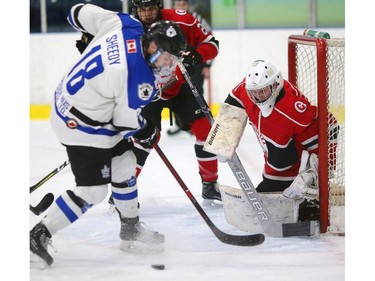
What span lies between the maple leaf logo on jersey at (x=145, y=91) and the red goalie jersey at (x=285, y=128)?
649 mm

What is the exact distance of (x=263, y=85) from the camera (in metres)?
2.85

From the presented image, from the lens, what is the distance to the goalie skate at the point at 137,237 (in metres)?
2.83

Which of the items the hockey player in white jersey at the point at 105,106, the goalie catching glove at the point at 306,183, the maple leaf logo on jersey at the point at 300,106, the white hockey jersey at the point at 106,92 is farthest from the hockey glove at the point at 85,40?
the goalie catching glove at the point at 306,183

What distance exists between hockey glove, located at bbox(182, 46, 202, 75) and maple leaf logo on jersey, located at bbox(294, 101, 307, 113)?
0.57 meters

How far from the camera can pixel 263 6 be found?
6.54m

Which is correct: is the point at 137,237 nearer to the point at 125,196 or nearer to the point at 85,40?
the point at 125,196

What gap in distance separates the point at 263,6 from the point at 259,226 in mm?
3864

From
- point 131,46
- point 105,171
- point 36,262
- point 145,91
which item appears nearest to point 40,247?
point 36,262

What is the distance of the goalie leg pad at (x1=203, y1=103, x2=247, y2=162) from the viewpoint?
2.95 m

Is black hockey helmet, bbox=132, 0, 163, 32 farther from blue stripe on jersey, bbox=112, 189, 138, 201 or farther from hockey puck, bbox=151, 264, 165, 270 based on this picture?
hockey puck, bbox=151, 264, 165, 270

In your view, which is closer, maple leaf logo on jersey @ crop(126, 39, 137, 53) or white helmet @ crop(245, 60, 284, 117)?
maple leaf logo on jersey @ crop(126, 39, 137, 53)

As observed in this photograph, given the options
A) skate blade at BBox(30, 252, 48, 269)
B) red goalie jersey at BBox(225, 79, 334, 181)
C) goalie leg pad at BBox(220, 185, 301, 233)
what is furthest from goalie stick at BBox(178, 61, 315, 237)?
skate blade at BBox(30, 252, 48, 269)

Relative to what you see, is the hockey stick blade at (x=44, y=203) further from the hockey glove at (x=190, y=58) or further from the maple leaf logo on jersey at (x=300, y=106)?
the maple leaf logo on jersey at (x=300, y=106)
